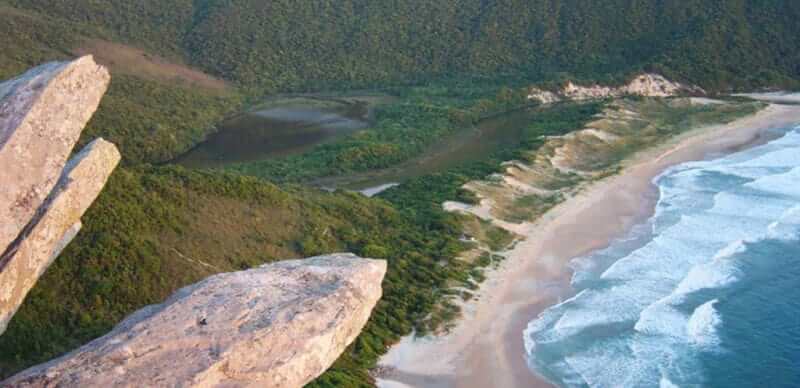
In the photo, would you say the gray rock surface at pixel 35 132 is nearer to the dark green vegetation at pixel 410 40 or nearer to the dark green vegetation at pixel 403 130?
the dark green vegetation at pixel 403 130

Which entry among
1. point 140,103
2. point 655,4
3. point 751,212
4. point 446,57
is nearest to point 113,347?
point 751,212

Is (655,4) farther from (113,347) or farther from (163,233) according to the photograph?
(113,347)

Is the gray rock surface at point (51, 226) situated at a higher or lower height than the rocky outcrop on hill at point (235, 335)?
higher

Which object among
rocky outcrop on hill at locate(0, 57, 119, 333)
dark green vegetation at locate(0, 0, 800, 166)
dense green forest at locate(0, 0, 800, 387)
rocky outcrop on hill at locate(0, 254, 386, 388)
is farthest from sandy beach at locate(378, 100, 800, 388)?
dark green vegetation at locate(0, 0, 800, 166)

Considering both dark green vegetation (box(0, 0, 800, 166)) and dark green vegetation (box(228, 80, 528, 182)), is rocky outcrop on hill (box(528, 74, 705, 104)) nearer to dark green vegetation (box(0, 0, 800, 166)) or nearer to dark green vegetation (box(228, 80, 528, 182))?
dark green vegetation (box(0, 0, 800, 166))

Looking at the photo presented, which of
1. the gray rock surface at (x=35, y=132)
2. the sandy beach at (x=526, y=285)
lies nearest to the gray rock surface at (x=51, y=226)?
the gray rock surface at (x=35, y=132)

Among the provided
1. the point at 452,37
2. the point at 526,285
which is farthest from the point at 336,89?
the point at 526,285

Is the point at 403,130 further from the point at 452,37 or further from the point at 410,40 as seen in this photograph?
the point at 452,37

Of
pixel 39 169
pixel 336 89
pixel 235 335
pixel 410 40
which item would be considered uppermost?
pixel 39 169
